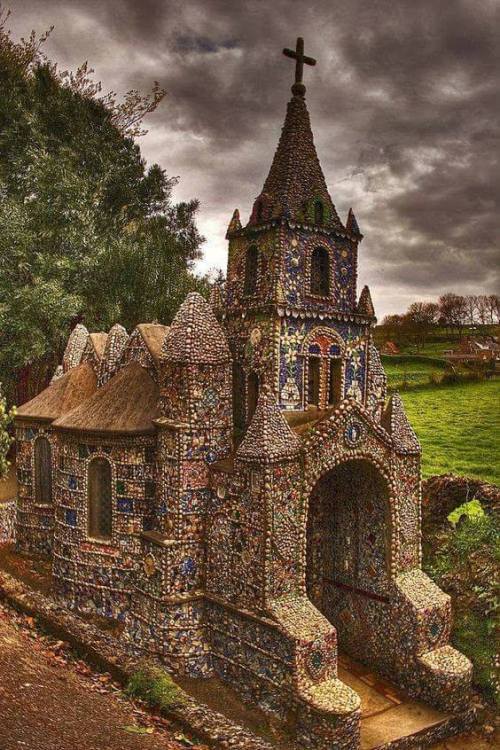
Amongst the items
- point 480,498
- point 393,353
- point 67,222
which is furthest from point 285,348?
point 393,353

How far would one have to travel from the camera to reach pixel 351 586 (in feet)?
56.9

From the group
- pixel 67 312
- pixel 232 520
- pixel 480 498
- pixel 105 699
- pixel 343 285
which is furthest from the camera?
pixel 67 312

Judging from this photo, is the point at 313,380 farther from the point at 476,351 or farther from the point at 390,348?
the point at 390,348

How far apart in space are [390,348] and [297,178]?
25.2 meters

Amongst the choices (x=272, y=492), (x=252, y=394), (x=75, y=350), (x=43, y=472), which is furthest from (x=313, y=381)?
(x=75, y=350)

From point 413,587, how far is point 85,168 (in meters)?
32.5

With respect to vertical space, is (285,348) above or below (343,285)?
below

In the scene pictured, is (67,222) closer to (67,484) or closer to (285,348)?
(67,484)

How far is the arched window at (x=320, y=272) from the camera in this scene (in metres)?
17.4

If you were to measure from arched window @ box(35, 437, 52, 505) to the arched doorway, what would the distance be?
11.1 m

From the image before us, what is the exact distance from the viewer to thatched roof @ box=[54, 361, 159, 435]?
57.2 feet

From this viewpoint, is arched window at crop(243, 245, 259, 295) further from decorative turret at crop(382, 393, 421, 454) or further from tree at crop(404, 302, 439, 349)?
tree at crop(404, 302, 439, 349)

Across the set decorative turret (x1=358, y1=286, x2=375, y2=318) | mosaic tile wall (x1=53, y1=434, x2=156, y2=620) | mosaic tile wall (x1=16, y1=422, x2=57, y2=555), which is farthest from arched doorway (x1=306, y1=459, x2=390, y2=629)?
mosaic tile wall (x1=16, y1=422, x2=57, y2=555)

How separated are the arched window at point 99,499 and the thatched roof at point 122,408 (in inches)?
49.0
